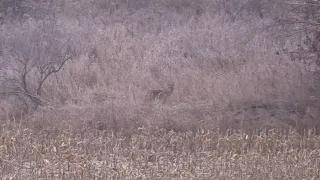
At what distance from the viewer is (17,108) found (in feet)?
37.2

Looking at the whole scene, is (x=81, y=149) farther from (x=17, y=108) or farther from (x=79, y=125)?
(x=17, y=108)

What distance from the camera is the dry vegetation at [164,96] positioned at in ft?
26.0

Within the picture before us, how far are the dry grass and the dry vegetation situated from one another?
0.08ft

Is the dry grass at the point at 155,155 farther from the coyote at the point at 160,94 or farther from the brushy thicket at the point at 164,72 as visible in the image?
the coyote at the point at 160,94

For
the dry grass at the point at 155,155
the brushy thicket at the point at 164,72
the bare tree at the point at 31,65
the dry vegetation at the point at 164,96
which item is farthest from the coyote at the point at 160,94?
the bare tree at the point at 31,65

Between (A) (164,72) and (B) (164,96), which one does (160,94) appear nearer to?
(B) (164,96)

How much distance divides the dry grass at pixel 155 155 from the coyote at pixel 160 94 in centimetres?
195

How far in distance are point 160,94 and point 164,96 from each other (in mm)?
103

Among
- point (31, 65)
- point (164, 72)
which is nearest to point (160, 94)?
point (164, 72)

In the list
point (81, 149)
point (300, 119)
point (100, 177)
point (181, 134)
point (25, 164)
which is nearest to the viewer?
point (100, 177)

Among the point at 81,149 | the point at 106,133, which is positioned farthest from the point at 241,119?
the point at 81,149

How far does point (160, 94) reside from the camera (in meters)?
12.2

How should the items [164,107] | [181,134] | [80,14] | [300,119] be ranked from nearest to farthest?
[181,134] → [300,119] → [164,107] → [80,14]

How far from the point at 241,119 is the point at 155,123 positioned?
1558 millimetres
